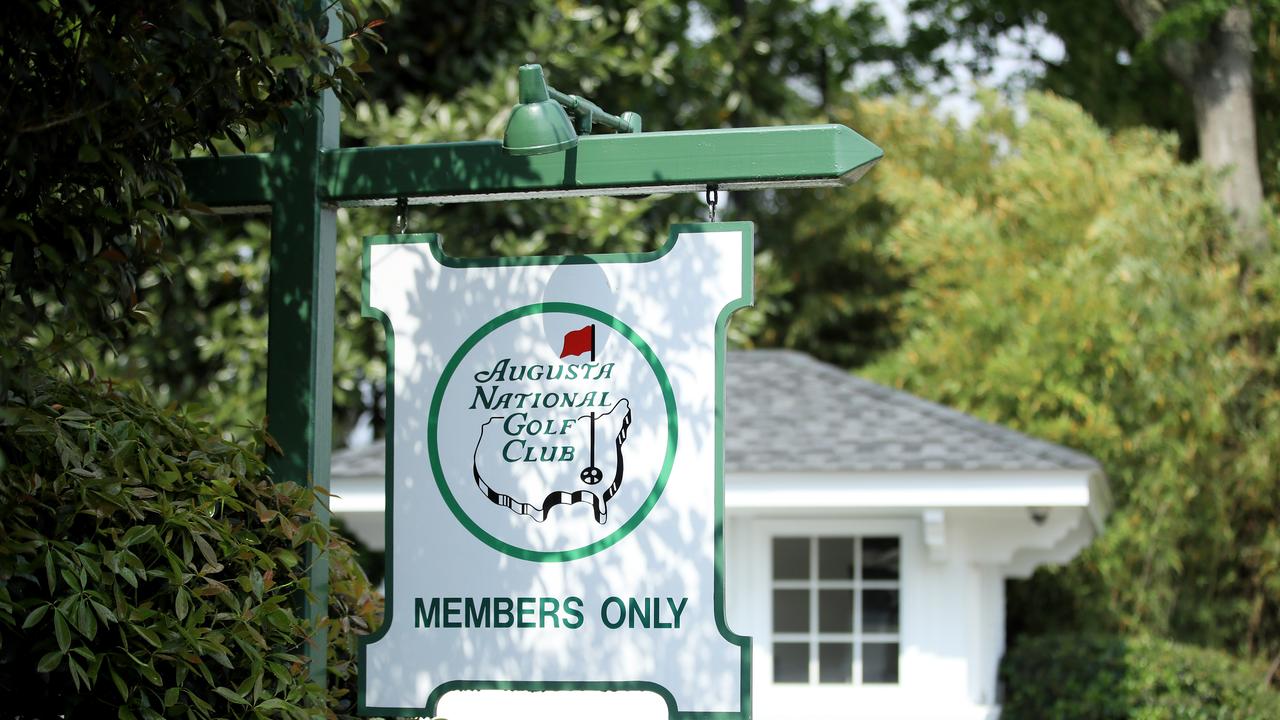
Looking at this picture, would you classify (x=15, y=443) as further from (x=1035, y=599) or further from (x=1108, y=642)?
(x=1035, y=599)

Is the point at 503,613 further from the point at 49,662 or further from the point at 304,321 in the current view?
the point at 49,662

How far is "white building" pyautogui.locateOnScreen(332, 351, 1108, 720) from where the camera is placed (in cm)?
911


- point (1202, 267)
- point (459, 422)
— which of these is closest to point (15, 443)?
point (459, 422)

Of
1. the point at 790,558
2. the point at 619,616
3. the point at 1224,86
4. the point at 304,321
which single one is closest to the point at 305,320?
the point at 304,321

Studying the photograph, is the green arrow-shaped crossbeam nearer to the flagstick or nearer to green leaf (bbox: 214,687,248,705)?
the flagstick

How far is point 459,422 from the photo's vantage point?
3682mm

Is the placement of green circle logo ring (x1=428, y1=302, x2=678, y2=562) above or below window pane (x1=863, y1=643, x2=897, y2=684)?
above

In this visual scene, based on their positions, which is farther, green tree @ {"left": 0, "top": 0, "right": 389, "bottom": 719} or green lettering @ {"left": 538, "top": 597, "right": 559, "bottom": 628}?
green lettering @ {"left": 538, "top": 597, "right": 559, "bottom": 628}

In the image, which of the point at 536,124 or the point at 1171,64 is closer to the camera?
the point at 536,124

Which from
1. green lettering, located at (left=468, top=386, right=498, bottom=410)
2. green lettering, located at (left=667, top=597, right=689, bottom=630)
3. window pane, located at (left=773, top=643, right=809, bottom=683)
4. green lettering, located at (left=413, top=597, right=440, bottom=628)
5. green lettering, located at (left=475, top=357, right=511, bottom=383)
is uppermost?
green lettering, located at (left=475, top=357, right=511, bottom=383)

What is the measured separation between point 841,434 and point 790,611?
1235 mm

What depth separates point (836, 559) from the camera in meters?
9.78

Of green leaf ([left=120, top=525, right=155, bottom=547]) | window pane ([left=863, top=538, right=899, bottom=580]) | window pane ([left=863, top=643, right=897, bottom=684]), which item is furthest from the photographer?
window pane ([left=863, top=538, right=899, bottom=580])

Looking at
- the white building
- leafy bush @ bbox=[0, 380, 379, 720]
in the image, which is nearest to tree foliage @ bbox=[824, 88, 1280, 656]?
the white building
